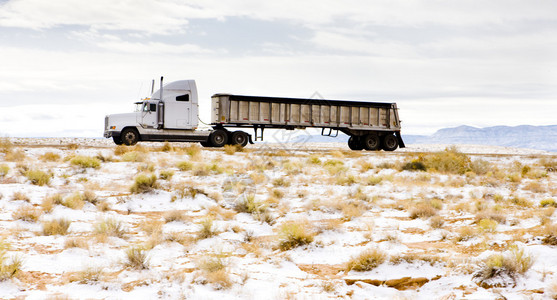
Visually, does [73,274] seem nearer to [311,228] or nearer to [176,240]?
[176,240]

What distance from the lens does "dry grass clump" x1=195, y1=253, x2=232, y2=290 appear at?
16.7 feet

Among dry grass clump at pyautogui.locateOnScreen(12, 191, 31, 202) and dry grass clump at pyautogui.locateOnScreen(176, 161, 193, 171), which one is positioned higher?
dry grass clump at pyautogui.locateOnScreen(176, 161, 193, 171)

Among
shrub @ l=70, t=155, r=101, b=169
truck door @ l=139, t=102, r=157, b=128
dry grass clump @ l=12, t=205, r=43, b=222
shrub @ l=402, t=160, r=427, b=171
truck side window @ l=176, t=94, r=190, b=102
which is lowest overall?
dry grass clump @ l=12, t=205, r=43, b=222

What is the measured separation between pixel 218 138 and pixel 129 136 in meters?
4.60

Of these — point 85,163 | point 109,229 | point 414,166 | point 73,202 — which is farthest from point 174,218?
point 414,166

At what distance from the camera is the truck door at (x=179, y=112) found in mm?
22078

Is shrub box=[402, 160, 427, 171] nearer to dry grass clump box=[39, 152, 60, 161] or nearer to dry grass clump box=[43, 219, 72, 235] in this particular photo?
dry grass clump box=[43, 219, 72, 235]

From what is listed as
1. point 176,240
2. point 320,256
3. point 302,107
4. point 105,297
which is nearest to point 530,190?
point 320,256

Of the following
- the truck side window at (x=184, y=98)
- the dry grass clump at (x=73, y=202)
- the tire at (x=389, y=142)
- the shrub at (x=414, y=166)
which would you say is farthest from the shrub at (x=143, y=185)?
the tire at (x=389, y=142)

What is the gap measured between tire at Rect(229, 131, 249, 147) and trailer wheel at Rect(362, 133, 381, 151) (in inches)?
304

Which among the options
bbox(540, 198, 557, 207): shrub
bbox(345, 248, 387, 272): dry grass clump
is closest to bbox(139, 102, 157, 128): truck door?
bbox(540, 198, 557, 207): shrub

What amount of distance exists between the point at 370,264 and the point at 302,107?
776 inches

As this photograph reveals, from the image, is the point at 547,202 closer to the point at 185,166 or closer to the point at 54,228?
the point at 185,166

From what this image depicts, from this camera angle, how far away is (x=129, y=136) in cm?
2144
